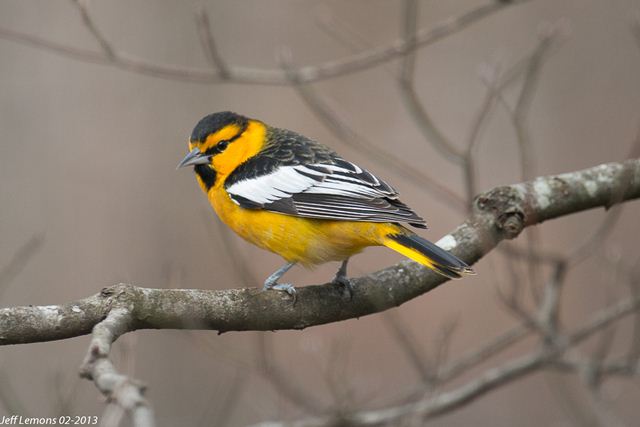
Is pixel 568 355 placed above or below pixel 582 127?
below

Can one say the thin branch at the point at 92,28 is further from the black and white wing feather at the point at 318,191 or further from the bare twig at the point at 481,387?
the bare twig at the point at 481,387

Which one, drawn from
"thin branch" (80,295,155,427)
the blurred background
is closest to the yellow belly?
"thin branch" (80,295,155,427)

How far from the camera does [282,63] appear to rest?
15.0 ft

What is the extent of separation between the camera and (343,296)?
4102 millimetres

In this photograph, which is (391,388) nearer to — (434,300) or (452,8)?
(434,300)

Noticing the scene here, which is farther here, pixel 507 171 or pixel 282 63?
pixel 507 171

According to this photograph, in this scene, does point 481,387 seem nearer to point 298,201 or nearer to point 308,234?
point 308,234

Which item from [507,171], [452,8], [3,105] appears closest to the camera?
[3,105]

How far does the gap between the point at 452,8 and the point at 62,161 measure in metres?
5.04

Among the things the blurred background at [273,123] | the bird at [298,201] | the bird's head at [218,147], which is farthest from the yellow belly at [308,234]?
the blurred background at [273,123]

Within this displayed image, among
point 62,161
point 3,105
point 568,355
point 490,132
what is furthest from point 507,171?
point 3,105

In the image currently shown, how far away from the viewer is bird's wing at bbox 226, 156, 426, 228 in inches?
169

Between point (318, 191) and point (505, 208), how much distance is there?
1.09 metres

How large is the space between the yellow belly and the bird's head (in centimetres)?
48
